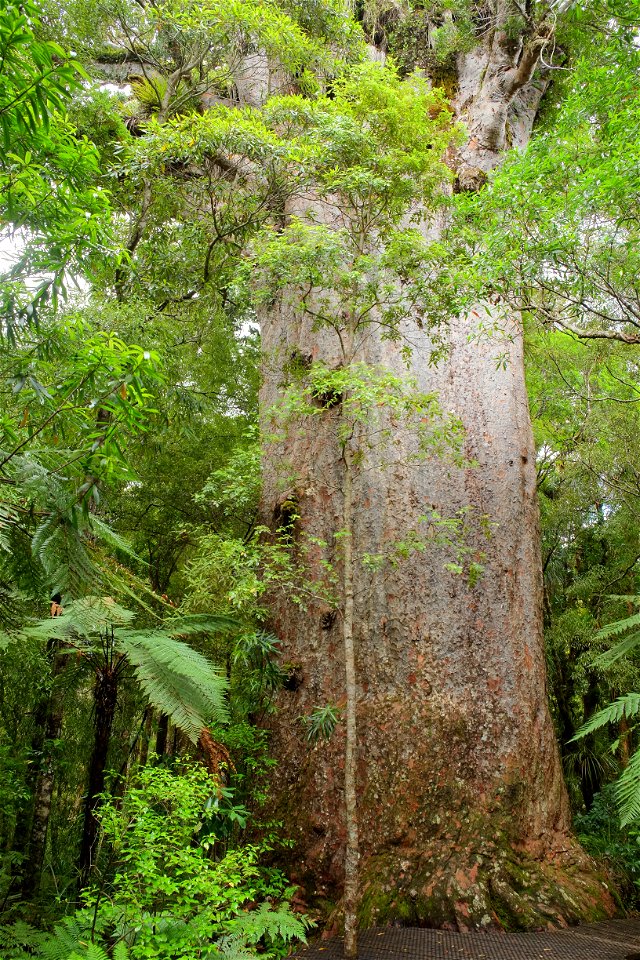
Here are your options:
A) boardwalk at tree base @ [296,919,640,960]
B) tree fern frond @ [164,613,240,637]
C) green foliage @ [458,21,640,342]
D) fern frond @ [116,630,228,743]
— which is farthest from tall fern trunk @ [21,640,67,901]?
green foliage @ [458,21,640,342]

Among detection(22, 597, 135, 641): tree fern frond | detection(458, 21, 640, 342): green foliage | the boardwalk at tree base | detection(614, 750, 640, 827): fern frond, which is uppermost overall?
detection(458, 21, 640, 342): green foliage

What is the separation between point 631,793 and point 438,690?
1.31m

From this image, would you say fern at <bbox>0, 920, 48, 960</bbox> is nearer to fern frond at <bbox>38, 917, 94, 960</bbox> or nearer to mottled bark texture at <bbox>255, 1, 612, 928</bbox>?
fern frond at <bbox>38, 917, 94, 960</bbox>

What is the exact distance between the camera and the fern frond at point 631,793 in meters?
2.93

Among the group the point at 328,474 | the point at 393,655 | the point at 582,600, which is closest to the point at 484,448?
the point at 328,474

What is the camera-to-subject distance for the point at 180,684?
298 centimetres

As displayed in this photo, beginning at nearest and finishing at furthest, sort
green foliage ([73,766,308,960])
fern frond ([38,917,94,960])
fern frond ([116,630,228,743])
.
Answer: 1. green foliage ([73,766,308,960])
2. fern frond ([38,917,94,960])
3. fern frond ([116,630,228,743])

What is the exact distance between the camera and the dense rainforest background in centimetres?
264

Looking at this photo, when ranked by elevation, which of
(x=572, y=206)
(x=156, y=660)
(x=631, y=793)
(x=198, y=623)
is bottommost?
(x=631, y=793)

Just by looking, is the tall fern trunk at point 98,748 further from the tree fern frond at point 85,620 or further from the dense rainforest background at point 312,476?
the tree fern frond at point 85,620

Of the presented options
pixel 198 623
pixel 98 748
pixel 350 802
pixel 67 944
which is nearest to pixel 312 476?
pixel 198 623

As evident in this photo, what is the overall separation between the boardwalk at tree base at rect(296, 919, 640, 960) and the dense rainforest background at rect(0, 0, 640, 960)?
0.56ft

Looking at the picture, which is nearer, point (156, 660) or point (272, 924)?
point (272, 924)

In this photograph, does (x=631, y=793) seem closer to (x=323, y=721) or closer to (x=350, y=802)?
(x=350, y=802)
